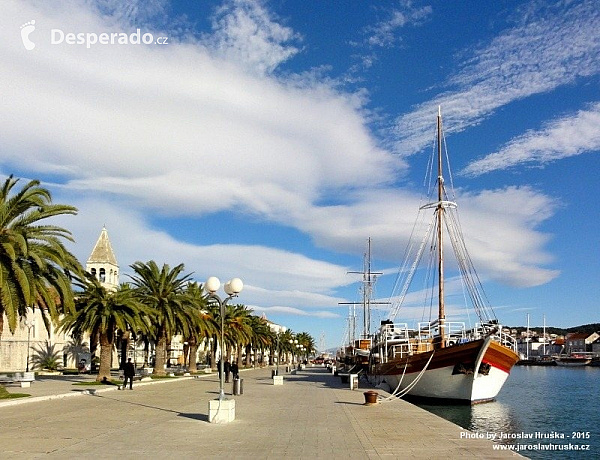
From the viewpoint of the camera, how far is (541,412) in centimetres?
3491

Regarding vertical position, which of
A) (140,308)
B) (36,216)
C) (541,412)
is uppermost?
(36,216)

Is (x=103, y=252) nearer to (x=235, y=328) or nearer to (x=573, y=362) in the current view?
(x=235, y=328)

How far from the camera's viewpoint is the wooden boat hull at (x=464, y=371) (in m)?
33.3

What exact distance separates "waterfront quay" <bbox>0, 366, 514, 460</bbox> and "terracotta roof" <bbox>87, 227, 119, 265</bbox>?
49.8 metres

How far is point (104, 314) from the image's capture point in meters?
35.3

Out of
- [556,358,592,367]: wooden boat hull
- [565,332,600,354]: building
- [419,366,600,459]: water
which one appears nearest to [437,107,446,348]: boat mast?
[419,366,600,459]: water

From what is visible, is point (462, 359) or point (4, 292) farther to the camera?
point (462, 359)

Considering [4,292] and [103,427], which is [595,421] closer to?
[103,427]

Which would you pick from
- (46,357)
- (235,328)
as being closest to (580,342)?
(235,328)

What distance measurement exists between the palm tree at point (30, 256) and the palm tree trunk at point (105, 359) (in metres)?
12.2

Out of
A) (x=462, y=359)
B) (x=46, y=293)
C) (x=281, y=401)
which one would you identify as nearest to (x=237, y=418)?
(x=281, y=401)

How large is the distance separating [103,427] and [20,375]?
22120 millimetres

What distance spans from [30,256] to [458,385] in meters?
24.2

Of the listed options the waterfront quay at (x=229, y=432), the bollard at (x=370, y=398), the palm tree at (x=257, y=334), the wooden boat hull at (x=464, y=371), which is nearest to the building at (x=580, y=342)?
the palm tree at (x=257, y=334)
